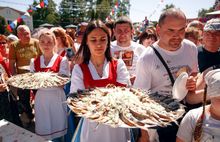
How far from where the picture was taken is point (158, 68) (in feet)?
6.26

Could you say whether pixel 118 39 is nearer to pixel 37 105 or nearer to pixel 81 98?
pixel 37 105

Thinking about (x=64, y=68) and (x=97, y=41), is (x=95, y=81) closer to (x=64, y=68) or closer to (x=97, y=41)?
(x=97, y=41)

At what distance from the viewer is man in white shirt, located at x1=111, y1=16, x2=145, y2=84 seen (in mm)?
3131

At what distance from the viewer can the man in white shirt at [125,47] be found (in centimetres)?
313

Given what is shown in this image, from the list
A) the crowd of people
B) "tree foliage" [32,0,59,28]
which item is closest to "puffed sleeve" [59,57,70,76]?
the crowd of people

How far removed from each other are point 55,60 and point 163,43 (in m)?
1.48

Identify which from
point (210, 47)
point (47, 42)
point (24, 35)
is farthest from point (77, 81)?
point (24, 35)

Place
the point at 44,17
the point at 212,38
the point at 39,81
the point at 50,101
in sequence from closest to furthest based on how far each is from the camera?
the point at 39,81 < the point at 212,38 < the point at 50,101 < the point at 44,17

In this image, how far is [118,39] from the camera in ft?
10.6

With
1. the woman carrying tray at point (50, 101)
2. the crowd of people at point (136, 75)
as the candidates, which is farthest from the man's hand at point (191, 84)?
the woman carrying tray at point (50, 101)

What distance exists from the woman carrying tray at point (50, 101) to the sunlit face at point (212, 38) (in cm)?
168

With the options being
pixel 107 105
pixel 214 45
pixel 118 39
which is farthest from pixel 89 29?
pixel 214 45

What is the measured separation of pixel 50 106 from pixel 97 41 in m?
1.25

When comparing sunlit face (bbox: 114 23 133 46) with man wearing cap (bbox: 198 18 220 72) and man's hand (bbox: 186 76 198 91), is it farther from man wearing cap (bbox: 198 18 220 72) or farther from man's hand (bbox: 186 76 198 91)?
man's hand (bbox: 186 76 198 91)
